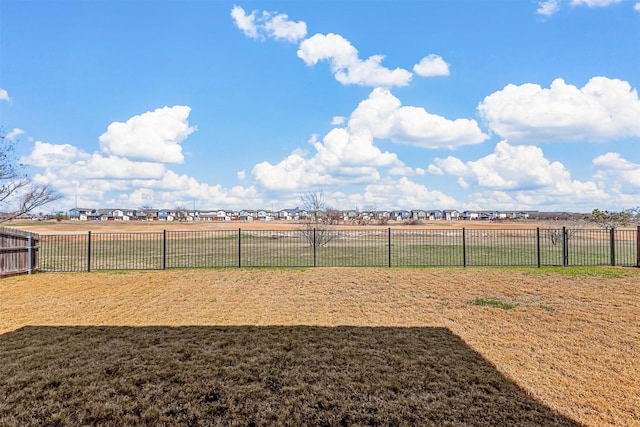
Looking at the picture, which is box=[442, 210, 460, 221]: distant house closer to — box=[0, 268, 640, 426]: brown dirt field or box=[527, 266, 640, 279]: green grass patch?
box=[527, 266, 640, 279]: green grass patch

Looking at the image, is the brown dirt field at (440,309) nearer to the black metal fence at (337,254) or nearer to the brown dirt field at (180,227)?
the black metal fence at (337,254)

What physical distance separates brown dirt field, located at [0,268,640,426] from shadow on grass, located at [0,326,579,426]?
1.52 feet

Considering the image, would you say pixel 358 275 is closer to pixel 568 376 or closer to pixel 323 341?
pixel 323 341

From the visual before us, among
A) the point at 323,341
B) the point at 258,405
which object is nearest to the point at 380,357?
the point at 323,341

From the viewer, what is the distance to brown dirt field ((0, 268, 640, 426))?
3711 millimetres

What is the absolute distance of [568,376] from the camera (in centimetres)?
371

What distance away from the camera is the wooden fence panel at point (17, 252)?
10.2 meters

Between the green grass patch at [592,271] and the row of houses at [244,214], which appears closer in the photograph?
the green grass patch at [592,271]

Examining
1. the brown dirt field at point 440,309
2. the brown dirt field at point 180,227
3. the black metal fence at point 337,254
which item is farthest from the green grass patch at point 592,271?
the brown dirt field at point 180,227

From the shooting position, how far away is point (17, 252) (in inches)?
417

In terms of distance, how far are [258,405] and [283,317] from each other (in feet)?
9.66

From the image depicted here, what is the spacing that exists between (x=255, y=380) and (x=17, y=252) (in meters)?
10.8

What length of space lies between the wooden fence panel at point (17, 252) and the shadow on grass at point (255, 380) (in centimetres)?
676

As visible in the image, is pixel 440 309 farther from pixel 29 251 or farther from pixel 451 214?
pixel 451 214
